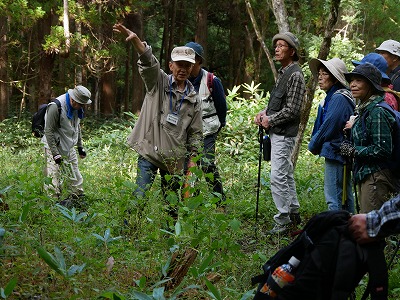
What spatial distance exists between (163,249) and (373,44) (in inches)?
927

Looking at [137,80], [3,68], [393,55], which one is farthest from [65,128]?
[137,80]

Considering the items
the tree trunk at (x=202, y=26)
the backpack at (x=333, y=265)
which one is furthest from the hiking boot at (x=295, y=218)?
the tree trunk at (x=202, y=26)

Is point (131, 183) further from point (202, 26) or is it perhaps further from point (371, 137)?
point (202, 26)

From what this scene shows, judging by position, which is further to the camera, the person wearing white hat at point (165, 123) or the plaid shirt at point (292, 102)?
the plaid shirt at point (292, 102)

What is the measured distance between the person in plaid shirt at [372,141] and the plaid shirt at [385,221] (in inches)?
77.6

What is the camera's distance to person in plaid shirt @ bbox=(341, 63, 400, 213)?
5.12 meters

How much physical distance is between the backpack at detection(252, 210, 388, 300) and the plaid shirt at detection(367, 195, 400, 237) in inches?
2.8

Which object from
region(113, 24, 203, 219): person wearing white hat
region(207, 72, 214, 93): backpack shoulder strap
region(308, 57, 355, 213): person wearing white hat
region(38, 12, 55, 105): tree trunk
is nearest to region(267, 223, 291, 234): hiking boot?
region(308, 57, 355, 213): person wearing white hat

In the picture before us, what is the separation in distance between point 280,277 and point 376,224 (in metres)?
0.61

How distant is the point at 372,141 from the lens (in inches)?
205

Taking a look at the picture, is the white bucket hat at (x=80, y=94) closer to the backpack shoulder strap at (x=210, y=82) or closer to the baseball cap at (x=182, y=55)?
the backpack shoulder strap at (x=210, y=82)

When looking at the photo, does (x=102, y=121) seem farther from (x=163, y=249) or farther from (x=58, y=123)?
(x=163, y=249)

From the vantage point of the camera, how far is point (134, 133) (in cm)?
597

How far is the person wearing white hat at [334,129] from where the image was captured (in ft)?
20.9
